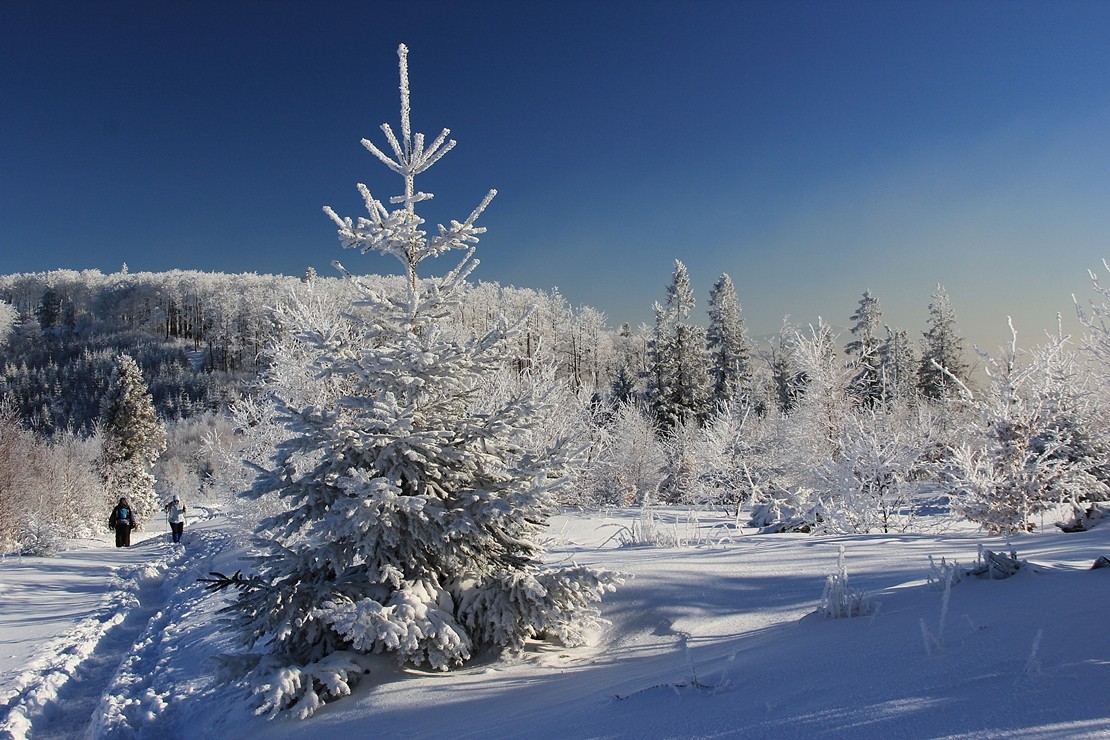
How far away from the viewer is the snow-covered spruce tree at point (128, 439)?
32.2 metres

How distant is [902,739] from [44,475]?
3045 cm

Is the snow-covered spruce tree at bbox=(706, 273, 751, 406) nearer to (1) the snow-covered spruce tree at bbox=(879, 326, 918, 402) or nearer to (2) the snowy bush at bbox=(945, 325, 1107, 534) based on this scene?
(1) the snow-covered spruce tree at bbox=(879, 326, 918, 402)

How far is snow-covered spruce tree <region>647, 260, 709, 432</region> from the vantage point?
1572 inches

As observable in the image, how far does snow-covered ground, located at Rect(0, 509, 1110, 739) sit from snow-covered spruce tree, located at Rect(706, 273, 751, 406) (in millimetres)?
36797

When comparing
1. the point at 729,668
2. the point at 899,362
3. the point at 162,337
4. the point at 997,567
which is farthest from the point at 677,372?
the point at 162,337

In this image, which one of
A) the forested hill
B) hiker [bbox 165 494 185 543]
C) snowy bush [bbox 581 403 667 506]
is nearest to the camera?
hiker [bbox 165 494 185 543]

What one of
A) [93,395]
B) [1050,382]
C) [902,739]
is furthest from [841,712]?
[93,395]

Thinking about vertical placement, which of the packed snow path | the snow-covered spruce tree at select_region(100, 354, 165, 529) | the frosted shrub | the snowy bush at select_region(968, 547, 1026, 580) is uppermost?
the snow-covered spruce tree at select_region(100, 354, 165, 529)

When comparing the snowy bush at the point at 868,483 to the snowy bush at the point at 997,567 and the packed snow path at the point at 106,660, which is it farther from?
the packed snow path at the point at 106,660

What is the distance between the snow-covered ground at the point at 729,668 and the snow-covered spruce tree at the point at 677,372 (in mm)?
32318

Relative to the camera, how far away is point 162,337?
372ft

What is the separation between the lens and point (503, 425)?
5.34m

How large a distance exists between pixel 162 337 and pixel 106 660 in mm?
125123

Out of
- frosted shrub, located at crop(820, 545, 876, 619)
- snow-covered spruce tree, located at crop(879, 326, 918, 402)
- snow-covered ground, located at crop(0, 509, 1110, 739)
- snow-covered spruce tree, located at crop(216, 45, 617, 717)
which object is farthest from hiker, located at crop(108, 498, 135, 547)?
snow-covered spruce tree, located at crop(879, 326, 918, 402)
